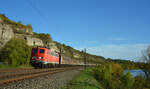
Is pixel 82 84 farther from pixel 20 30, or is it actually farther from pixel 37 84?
pixel 20 30

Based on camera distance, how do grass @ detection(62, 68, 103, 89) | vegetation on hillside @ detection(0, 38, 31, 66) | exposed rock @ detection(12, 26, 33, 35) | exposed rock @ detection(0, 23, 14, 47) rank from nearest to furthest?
grass @ detection(62, 68, 103, 89) → vegetation on hillside @ detection(0, 38, 31, 66) → exposed rock @ detection(0, 23, 14, 47) → exposed rock @ detection(12, 26, 33, 35)

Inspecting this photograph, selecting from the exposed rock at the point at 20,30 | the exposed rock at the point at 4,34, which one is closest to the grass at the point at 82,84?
the exposed rock at the point at 4,34

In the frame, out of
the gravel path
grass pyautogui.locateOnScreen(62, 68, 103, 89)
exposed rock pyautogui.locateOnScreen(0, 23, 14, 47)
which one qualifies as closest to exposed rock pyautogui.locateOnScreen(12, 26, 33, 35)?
exposed rock pyautogui.locateOnScreen(0, 23, 14, 47)

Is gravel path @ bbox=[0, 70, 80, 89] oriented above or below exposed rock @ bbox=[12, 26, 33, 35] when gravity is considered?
below

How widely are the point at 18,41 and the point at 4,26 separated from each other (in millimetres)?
5304

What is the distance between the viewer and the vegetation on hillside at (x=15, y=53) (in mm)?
A: 32062

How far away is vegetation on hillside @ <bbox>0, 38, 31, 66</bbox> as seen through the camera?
105 feet

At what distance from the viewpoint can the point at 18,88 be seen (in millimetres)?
7875

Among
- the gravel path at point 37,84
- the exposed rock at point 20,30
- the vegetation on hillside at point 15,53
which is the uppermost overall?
the exposed rock at point 20,30

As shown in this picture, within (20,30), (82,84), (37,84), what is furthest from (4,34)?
(37,84)

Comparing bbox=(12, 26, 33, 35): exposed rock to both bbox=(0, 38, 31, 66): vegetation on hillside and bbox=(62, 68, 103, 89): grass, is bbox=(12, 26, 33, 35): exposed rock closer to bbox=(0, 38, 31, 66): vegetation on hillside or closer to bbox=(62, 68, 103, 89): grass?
bbox=(0, 38, 31, 66): vegetation on hillside

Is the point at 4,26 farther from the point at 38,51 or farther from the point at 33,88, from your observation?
the point at 33,88

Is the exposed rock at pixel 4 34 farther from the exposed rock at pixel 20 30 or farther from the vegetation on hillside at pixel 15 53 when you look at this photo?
the exposed rock at pixel 20 30

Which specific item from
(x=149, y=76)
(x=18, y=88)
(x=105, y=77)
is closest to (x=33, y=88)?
(x=18, y=88)
